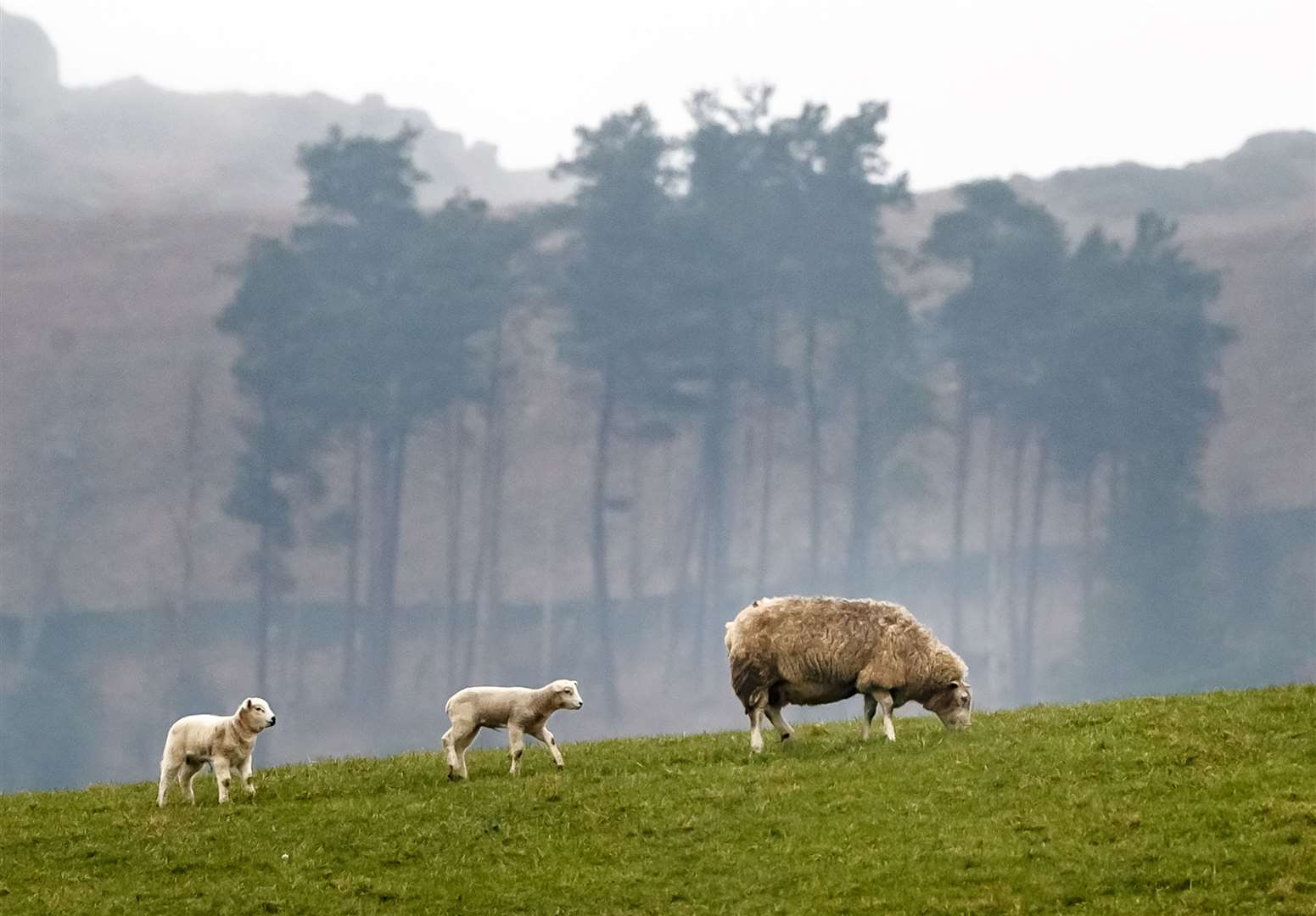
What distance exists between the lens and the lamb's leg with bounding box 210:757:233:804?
2403cm

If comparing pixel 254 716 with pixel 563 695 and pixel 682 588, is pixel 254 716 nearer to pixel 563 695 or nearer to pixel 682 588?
pixel 563 695

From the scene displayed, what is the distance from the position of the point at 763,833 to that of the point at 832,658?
14.1 ft

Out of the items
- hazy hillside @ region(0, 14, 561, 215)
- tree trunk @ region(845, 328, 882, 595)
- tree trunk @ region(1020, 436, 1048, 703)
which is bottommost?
tree trunk @ region(1020, 436, 1048, 703)

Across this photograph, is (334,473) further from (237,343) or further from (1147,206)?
(1147,206)

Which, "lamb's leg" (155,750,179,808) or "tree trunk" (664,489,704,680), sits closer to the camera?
"lamb's leg" (155,750,179,808)

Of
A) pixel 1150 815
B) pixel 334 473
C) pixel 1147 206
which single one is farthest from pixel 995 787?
pixel 1147 206

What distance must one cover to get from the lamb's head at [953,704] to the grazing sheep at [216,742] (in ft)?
32.2

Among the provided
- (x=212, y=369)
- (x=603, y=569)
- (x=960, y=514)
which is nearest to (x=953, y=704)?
(x=960, y=514)

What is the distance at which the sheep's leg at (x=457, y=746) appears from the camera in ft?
81.2

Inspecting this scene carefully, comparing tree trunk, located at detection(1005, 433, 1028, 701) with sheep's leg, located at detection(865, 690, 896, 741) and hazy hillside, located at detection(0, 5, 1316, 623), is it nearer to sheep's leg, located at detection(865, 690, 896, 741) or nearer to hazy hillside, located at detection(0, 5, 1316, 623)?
hazy hillside, located at detection(0, 5, 1316, 623)

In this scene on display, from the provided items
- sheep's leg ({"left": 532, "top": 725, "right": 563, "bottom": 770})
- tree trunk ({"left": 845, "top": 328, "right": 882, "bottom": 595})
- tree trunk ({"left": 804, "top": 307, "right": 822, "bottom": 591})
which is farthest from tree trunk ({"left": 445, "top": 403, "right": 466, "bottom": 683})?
sheep's leg ({"left": 532, "top": 725, "right": 563, "bottom": 770})

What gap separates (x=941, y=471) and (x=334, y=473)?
5230 centimetres

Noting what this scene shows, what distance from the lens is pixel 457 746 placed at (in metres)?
25.0

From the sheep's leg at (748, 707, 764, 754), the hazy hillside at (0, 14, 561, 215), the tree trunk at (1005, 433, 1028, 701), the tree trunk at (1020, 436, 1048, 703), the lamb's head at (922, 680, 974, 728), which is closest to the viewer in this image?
the sheep's leg at (748, 707, 764, 754)
